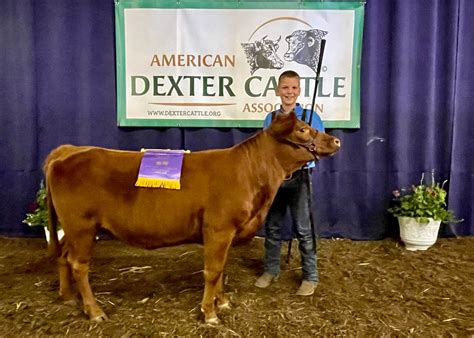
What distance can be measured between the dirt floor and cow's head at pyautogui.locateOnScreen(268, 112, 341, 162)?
101cm

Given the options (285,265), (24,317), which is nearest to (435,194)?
(285,265)

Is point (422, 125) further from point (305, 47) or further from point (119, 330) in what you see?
point (119, 330)

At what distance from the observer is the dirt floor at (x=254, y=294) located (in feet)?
9.09

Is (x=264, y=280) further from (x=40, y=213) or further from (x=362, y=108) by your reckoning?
(x=40, y=213)

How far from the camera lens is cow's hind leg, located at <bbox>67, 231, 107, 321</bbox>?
2.81 m

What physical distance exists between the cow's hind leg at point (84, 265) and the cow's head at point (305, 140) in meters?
1.25

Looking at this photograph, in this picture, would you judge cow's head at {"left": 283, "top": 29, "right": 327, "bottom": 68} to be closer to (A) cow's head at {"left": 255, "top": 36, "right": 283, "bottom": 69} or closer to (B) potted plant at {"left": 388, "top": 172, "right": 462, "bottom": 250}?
(A) cow's head at {"left": 255, "top": 36, "right": 283, "bottom": 69}

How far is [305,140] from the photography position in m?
2.84

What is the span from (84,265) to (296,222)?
1413mm

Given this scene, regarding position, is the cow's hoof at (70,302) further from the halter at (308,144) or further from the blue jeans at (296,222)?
the halter at (308,144)

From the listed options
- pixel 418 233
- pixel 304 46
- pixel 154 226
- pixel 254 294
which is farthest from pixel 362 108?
pixel 154 226

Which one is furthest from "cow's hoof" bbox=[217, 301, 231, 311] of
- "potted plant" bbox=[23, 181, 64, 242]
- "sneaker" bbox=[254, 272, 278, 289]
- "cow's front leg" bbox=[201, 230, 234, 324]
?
"potted plant" bbox=[23, 181, 64, 242]

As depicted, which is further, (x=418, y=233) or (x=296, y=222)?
(x=418, y=233)

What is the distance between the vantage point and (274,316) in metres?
2.93
